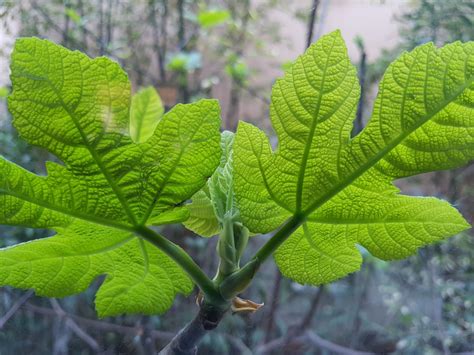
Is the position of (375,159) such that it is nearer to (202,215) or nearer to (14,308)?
(202,215)

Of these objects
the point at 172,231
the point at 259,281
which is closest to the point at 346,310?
the point at 259,281

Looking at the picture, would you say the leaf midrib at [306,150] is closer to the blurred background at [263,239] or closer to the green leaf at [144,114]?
the green leaf at [144,114]

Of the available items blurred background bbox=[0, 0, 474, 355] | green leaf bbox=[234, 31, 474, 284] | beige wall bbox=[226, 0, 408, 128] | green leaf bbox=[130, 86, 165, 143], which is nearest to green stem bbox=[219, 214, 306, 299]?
green leaf bbox=[234, 31, 474, 284]

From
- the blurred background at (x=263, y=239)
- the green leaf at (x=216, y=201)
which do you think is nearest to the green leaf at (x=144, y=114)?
the green leaf at (x=216, y=201)

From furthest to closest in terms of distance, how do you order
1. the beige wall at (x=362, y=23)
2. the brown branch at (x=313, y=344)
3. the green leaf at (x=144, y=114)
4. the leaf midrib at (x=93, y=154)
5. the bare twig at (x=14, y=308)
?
the beige wall at (x=362, y=23)
the brown branch at (x=313, y=344)
the bare twig at (x=14, y=308)
the green leaf at (x=144, y=114)
the leaf midrib at (x=93, y=154)

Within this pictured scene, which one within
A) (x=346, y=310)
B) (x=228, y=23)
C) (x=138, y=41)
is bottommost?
(x=346, y=310)

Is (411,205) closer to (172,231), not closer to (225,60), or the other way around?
(172,231)

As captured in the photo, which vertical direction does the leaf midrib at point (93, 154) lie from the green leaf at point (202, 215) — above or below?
above

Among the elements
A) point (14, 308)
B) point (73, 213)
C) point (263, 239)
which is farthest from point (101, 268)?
point (263, 239)
